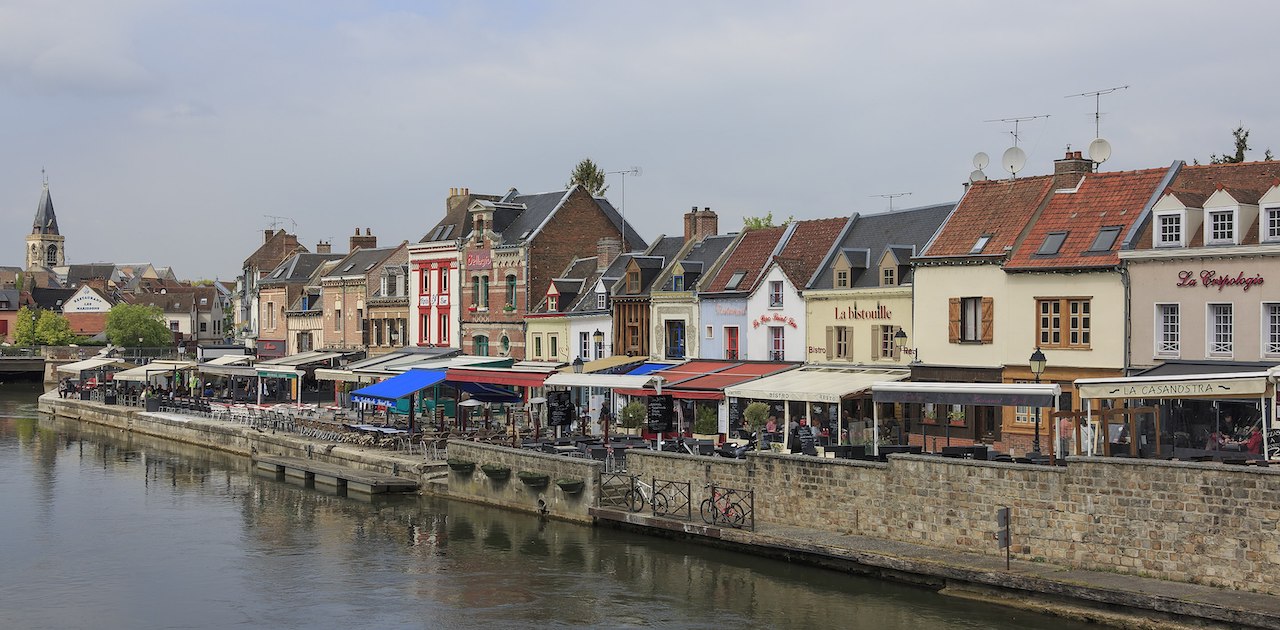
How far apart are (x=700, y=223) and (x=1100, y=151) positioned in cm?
1841

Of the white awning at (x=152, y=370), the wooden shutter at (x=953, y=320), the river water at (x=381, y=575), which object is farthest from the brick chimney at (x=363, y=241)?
the wooden shutter at (x=953, y=320)

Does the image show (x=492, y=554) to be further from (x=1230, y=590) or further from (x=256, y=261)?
(x=256, y=261)

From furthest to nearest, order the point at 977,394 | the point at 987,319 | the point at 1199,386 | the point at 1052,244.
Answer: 1. the point at 987,319
2. the point at 1052,244
3. the point at 977,394
4. the point at 1199,386

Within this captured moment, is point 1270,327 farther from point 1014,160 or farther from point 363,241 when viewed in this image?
point 363,241

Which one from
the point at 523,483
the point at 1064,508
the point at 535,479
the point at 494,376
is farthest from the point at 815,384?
the point at 494,376

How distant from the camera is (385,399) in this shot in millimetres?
43031

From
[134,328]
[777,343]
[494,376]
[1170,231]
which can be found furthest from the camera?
[134,328]

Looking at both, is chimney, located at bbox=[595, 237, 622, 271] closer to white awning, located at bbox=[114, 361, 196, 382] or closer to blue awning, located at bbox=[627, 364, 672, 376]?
blue awning, located at bbox=[627, 364, 672, 376]

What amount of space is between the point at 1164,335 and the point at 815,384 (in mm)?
8617

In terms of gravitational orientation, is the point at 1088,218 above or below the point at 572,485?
above

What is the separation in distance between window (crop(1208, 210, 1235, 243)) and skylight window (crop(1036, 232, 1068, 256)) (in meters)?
4.16

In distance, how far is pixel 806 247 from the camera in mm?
44156

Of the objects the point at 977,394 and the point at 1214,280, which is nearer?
the point at 977,394

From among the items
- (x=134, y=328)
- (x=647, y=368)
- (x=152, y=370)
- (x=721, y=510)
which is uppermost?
(x=134, y=328)
